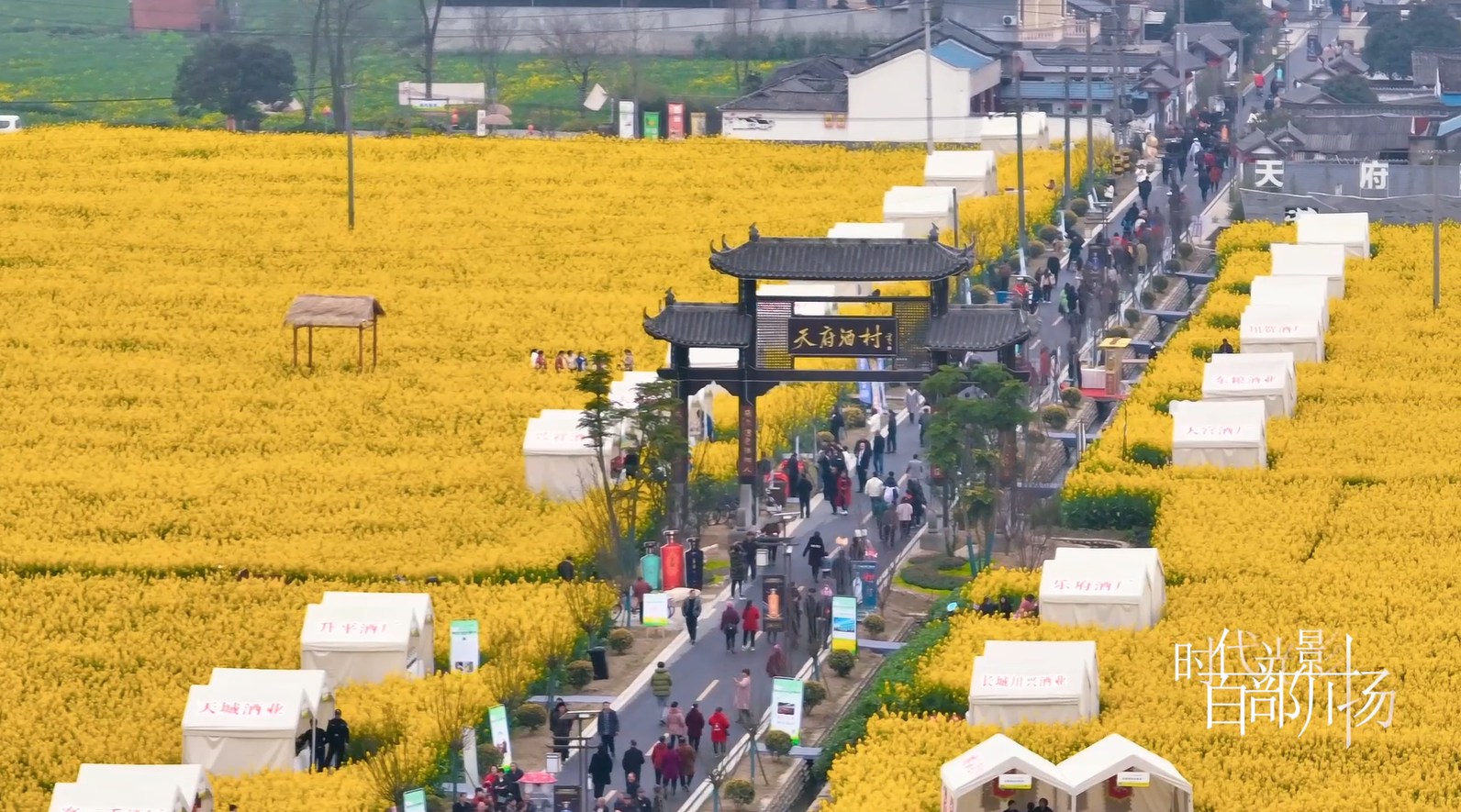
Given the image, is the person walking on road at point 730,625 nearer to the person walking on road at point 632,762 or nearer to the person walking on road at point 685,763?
the person walking on road at point 685,763

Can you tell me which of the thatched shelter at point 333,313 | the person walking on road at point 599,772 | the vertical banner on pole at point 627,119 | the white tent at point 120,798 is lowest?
the person walking on road at point 599,772

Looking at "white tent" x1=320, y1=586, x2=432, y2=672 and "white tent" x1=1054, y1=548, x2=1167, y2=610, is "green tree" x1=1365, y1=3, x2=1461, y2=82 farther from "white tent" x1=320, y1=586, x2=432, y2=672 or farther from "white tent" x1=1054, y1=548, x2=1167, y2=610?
"white tent" x1=320, y1=586, x2=432, y2=672

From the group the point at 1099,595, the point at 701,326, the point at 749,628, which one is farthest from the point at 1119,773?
the point at 701,326

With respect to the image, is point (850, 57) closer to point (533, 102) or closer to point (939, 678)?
point (533, 102)

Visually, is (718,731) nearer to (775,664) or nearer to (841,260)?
(775,664)

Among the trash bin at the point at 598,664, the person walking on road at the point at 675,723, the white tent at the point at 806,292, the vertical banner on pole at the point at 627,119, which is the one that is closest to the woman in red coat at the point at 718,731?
the person walking on road at the point at 675,723

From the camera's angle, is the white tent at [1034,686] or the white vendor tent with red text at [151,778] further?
the white tent at [1034,686]

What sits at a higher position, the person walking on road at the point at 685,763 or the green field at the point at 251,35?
the green field at the point at 251,35
